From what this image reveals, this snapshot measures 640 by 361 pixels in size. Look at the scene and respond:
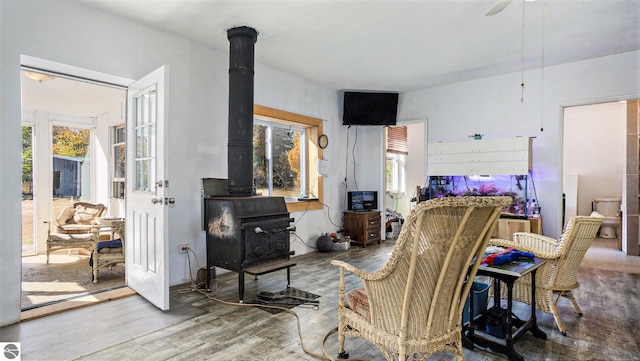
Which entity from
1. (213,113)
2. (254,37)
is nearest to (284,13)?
(254,37)

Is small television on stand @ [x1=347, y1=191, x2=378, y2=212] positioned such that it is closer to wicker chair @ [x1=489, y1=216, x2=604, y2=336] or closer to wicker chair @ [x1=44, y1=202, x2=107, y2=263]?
wicker chair @ [x1=489, y1=216, x2=604, y2=336]

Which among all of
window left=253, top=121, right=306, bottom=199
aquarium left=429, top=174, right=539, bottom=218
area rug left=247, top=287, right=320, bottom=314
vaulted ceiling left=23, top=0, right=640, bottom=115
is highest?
vaulted ceiling left=23, top=0, right=640, bottom=115

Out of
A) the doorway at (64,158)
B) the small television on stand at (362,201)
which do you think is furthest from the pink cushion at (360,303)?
the small television on stand at (362,201)

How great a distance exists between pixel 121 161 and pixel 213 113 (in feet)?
8.45

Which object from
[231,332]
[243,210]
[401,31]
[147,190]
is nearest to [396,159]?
[401,31]

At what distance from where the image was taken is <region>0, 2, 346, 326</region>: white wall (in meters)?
2.71

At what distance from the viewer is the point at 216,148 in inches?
166

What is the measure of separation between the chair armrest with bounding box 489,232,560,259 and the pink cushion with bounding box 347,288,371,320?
1252 millimetres

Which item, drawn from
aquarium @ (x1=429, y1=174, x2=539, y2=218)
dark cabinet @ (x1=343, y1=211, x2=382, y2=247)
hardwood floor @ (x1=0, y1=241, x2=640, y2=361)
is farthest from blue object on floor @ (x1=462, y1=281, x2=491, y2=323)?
dark cabinet @ (x1=343, y1=211, x2=382, y2=247)

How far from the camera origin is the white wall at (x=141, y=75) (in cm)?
271

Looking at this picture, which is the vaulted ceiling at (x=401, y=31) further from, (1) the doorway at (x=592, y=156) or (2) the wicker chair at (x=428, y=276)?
(1) the doorway at (x=592, y=156)

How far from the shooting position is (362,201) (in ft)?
20.6

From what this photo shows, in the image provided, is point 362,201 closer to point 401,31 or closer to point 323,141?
point 323,141

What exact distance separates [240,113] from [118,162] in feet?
11.1
